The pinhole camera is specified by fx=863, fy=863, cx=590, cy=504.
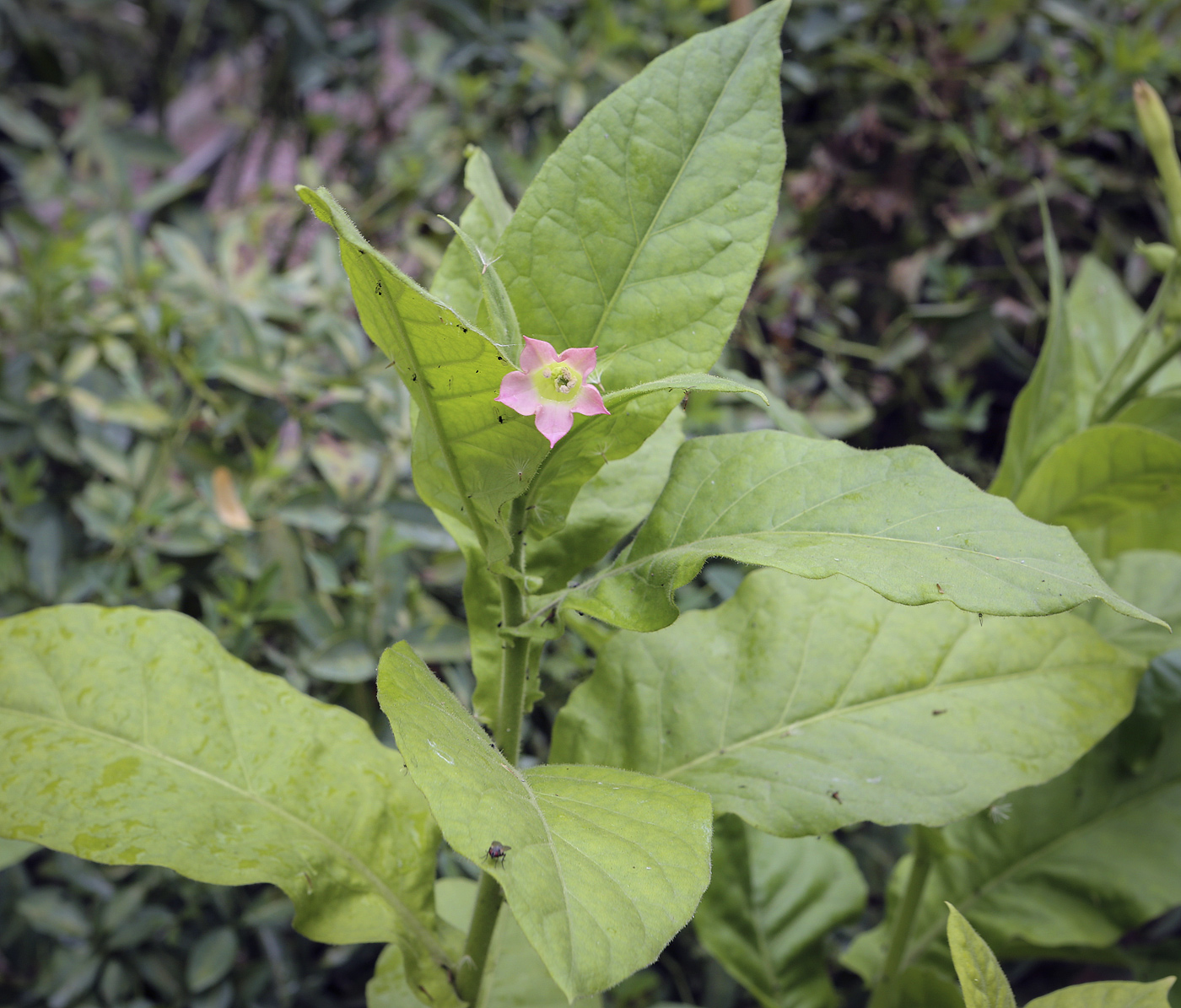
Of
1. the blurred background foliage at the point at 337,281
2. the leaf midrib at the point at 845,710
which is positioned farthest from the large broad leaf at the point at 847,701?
the blurred background foliage at the point at 337,281

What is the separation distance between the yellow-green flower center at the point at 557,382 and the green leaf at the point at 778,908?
24.4 inches

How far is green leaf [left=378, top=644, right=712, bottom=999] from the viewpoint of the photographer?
0.38 m

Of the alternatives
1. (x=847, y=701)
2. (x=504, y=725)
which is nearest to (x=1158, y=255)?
(x=847, y=701)

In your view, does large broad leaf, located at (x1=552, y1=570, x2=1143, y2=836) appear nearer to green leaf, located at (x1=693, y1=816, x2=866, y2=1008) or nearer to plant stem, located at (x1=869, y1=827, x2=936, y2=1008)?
plant stem, located at (x1=869, y1=827, x2=936, y2=1008)

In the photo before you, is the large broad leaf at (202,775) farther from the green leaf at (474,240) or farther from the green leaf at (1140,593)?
the green leaf at (1140,593)

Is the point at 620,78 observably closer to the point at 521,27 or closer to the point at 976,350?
the point at 521,27

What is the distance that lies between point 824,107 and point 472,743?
4.97ft

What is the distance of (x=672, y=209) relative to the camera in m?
0.55

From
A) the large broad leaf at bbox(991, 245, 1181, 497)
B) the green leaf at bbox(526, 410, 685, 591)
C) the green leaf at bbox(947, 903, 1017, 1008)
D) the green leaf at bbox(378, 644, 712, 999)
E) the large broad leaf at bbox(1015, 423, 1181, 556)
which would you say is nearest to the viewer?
the green leaf at bbox(378, 644, 712, 999)

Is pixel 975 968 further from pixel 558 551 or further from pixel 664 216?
pixel 664 216

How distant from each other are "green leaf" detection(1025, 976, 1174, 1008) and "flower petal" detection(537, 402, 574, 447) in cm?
47

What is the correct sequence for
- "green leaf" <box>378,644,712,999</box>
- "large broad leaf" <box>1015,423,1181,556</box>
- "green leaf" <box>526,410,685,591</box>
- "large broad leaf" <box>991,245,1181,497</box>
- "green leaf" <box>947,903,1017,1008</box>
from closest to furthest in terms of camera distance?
1. "green leaf" <box>378,644,712,999</box>
2. "green leaf" <box>947,903,1017,1008</box>
3. "green leaf" <box>526,410,685,591</box>
4. "large broad leaf" <box>1015,423,1181,556</box>
5. "large broad leaf" <box>991,245,1181,497</box>

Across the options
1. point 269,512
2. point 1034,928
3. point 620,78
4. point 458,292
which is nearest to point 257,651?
point 269,512

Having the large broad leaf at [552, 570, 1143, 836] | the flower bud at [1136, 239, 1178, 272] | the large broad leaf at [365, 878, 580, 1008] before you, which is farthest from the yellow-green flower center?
the flower bud at [1136, 239, 1178, 272]
